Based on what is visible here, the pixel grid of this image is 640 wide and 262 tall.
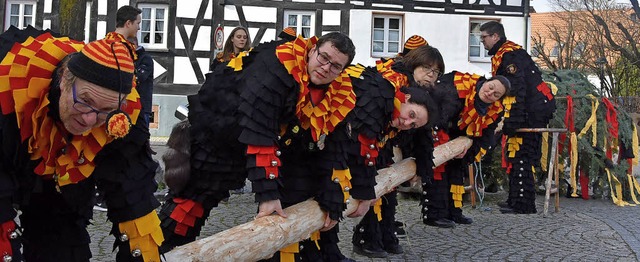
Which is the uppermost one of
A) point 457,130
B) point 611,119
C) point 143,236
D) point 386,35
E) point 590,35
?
point 590,35

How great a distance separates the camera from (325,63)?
3.62 m

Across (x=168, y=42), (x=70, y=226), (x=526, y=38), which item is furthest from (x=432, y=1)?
(x=70, y=226)

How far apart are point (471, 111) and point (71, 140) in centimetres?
488

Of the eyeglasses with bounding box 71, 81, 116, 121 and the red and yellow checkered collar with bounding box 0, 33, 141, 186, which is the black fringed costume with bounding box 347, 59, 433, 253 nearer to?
the red and yellow checkered collar with bounding box 0, 33, 141, 186

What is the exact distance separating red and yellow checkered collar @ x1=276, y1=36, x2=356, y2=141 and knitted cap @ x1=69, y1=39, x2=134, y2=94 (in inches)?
56.6

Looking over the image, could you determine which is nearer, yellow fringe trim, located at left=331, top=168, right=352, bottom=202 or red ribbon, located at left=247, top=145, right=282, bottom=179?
red ribbon, located at left=247, top=145, right=282, bottom=179

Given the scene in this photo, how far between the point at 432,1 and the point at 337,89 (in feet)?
54.1

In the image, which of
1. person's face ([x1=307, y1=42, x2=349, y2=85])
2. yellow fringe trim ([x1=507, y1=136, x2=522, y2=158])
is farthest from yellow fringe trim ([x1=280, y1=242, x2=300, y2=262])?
yellow fringe trim ([x1=507, y1=136, x2=522, y2=158])

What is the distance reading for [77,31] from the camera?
11.9m

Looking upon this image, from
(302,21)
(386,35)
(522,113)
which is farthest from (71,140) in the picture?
(386,35)

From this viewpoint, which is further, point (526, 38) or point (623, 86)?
point (623, 86)

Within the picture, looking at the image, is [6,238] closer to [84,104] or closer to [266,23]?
[84,104]

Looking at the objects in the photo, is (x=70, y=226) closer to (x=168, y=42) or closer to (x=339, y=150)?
(x=339, y=150)

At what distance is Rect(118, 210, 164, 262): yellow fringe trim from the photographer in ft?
8.26
